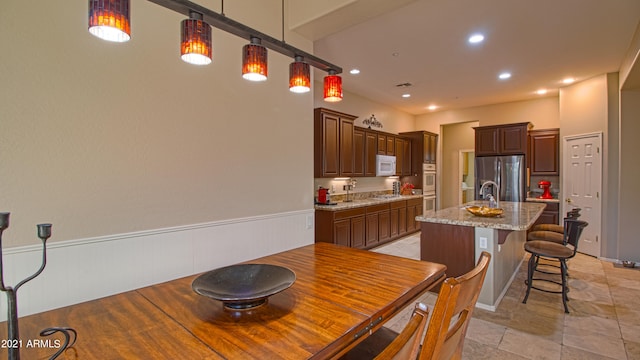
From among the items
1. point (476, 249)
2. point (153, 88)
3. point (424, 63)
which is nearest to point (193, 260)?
point (153, 88)

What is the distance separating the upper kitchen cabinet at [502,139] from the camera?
19.7 feet

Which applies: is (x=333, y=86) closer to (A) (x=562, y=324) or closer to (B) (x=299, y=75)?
(B) (x=299, y=75)

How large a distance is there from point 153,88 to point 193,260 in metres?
1.25

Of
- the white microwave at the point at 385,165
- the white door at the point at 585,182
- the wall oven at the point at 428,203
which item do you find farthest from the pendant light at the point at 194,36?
the wall oven at the point at 428,203

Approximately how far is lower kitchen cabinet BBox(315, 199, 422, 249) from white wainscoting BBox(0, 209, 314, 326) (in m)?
1.93

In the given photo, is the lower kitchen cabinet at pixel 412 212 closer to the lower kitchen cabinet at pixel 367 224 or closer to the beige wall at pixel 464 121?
the lower kitchen cabinet at pixel 367 224

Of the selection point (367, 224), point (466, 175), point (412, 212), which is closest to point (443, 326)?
point (367, 224)

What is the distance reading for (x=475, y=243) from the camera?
3029mm

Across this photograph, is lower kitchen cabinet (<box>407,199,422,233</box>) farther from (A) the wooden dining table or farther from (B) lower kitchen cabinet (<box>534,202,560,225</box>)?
(A) the wooden dining table

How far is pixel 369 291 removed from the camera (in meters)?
1.33

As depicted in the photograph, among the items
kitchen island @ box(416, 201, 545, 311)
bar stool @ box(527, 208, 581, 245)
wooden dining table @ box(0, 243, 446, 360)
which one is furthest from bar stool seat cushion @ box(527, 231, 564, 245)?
wooden dining table @ box(0, 243, 446, 360)

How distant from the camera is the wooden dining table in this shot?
0.90 m

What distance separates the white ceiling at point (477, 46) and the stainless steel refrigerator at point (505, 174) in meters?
1.44

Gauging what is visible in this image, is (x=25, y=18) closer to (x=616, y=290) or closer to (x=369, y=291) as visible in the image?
(x=369, y=291)
